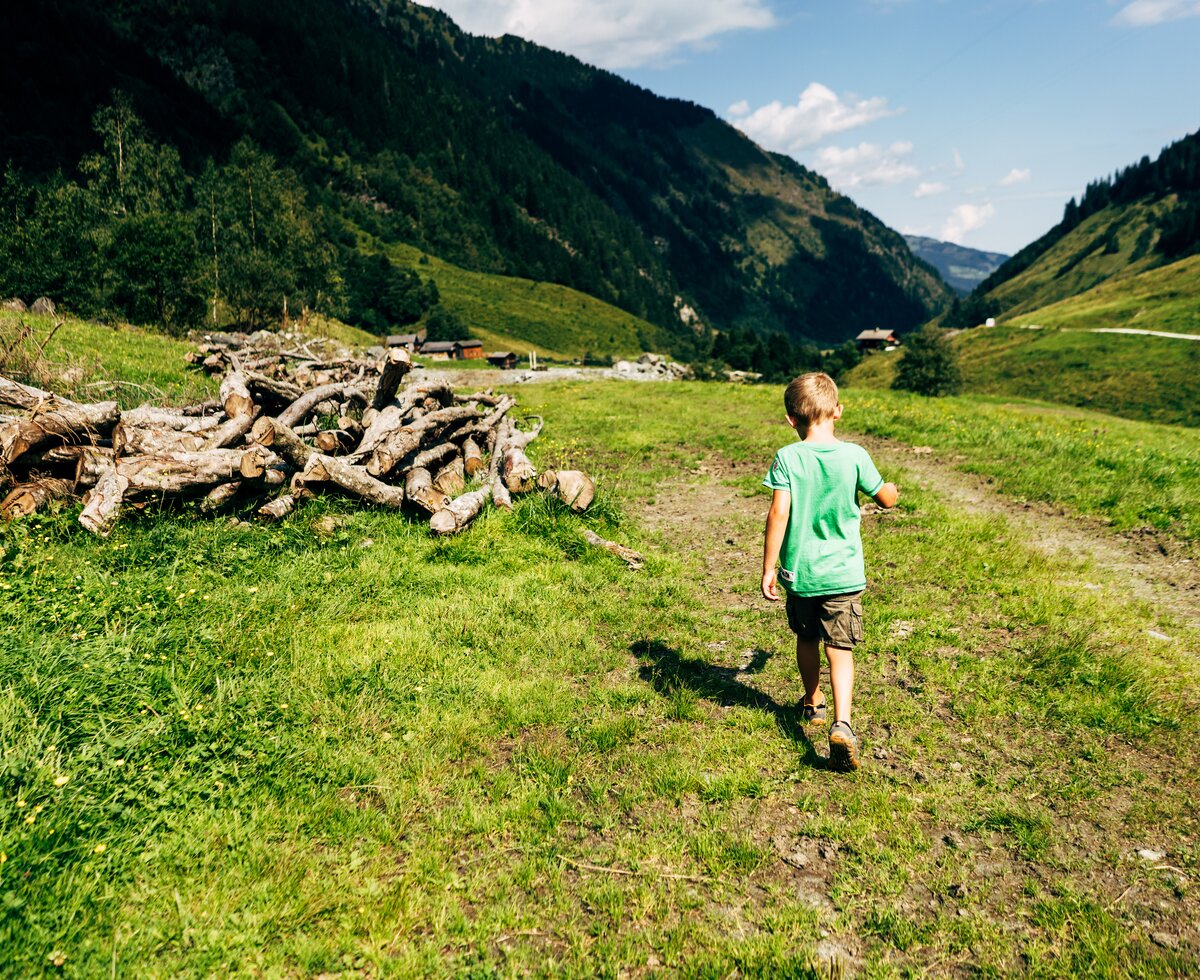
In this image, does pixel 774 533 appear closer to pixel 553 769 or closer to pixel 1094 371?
pixel 553 769

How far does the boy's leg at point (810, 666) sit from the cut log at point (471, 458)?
328 inches

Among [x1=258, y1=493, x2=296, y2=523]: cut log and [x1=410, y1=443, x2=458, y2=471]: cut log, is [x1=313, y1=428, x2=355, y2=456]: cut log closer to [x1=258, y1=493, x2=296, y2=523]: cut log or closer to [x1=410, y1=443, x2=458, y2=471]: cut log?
[x1=410, y1=443, x2=458, y2=471]: cut log

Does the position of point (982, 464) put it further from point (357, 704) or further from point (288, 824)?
point (288, 824)

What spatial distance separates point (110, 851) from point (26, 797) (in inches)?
28.4

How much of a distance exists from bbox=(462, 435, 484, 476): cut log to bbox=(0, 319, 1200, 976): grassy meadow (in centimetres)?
365

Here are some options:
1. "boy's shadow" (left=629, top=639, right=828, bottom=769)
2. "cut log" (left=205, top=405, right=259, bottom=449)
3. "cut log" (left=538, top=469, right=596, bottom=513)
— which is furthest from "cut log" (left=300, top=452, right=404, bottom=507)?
"boy's shadow" (left=629, top=639, right=828, bottom=769)

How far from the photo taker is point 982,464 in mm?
13711

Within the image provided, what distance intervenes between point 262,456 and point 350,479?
4.46 ft

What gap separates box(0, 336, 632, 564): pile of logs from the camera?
29.0 feet

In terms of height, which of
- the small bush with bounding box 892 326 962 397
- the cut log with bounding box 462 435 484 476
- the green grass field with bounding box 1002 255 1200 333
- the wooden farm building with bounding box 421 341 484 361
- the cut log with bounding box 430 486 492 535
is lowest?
the cut log with bounding box 430 486 492 535

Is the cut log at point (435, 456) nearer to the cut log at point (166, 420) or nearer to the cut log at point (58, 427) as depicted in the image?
the cut log at point (166, 420)

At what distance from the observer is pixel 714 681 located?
6422 millimetres

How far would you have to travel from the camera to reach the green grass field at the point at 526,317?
166 metres

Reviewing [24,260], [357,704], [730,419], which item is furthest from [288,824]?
[24,260]
